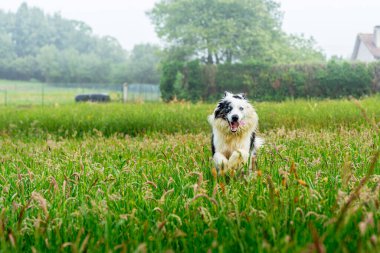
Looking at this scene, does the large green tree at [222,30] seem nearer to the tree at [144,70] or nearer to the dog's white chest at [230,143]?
the tree at [144,70]

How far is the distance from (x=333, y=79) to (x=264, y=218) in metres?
25.6

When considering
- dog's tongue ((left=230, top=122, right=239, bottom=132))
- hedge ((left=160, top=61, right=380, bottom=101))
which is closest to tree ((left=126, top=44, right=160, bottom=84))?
hedge ((left=160, top=61, right=380, bottom=101))

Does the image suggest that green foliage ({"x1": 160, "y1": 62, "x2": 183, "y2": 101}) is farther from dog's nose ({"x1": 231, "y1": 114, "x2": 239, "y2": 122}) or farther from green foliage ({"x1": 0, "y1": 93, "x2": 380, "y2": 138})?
dog's nose ({"x1": 231, "y1": 114, "x2": 239, "y2": 122})

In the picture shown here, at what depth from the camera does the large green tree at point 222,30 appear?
40875 mm

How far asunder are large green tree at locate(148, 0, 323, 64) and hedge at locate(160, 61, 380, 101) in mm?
11490

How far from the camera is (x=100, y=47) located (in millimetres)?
90312

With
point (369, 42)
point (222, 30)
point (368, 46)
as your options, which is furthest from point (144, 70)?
point (368, 46)

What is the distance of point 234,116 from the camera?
16.8 feet

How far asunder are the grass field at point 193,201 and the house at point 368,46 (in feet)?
126

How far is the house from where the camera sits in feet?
142

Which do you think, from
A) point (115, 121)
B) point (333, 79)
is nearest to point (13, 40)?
point (333, 79)

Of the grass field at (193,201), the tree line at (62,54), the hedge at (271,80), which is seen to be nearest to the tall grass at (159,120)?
the grass field at (193,201)

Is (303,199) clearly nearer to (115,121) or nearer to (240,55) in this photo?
(115,121)

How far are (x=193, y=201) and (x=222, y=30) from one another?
38.8 m
